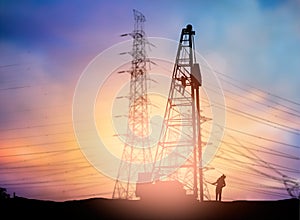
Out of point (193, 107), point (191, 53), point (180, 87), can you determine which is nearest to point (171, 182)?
point (193, 107)

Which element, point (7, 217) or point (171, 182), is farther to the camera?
point (171, 182)

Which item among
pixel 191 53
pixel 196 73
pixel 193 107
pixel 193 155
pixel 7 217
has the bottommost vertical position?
pixel 7 217

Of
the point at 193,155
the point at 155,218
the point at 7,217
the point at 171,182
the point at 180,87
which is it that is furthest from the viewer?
the point at 180,87

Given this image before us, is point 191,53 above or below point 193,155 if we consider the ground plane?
above

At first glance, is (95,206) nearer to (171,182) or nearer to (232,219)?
(232,219)

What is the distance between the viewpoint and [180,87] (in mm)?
44000

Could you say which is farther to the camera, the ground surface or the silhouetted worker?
the silhouetted worker

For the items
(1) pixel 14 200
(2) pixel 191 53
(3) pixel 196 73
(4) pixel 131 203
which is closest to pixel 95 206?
(4) pixel 131 203

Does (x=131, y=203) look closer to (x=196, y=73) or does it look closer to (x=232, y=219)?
(x=232, y=219)

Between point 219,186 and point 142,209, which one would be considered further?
point 219,186

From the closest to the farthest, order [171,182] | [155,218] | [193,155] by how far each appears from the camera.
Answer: [155,218] → [171,182] → [193,155]

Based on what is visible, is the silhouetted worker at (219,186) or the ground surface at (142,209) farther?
the silhouetted worker at (219,186)

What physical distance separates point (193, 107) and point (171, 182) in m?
7.89

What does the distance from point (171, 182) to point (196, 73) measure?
11.0 meters
